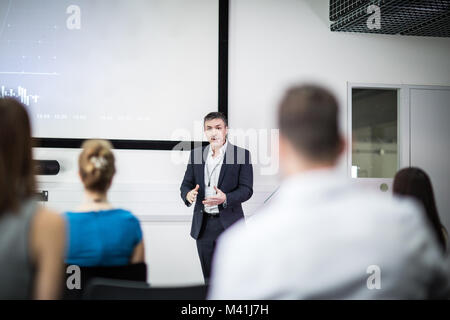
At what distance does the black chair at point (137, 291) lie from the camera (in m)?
1.35

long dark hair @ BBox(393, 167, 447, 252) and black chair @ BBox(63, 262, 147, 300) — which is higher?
long dark hair @ BBox(393, 167, 447, 252)

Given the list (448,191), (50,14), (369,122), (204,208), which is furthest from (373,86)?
(50,14)

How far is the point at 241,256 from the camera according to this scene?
1060mm

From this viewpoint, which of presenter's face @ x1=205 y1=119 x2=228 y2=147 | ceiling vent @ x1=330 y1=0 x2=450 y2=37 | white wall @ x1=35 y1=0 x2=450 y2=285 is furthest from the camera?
white wall @ x1=35 y1=0 x2=450 y2=285

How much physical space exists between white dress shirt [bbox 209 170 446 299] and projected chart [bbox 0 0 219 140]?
113 inches

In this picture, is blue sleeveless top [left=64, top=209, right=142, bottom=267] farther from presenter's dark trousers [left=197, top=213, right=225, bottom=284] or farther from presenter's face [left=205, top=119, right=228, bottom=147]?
presenter's face [left=205, top=119, right=228, bottom=147]

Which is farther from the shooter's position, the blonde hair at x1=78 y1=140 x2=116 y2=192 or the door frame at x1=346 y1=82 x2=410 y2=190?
the door frame at x1=346 y1=82 x2=410 y2=190

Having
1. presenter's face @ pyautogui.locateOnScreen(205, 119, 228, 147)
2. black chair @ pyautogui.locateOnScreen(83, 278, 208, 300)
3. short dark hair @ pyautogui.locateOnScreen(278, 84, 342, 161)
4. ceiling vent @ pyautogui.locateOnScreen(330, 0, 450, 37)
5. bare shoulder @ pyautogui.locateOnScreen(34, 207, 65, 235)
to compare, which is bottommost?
black chair @ pyautogui.locateOnScreen(83, 278, 208, 300)

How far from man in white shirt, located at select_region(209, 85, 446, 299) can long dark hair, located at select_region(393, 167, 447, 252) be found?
38 centimetres

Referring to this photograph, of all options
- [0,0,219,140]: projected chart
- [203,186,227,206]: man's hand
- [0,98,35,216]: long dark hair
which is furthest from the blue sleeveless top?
[0,0,219,140]: projected chart

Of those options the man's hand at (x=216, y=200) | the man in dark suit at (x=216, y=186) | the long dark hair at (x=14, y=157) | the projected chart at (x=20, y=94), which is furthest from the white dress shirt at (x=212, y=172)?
the long dark hair at (x=14, y=157)

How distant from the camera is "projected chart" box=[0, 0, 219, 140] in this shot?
3.76 metres

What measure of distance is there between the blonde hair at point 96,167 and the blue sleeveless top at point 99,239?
116mm

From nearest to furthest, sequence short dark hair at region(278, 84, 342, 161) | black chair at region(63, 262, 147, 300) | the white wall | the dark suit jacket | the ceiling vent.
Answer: short dark hair at region(278, 84, 342, 161) < black chair at region(63, 262, 147, 300) < the dark suit jacket < the ceiling vent < the white wall
